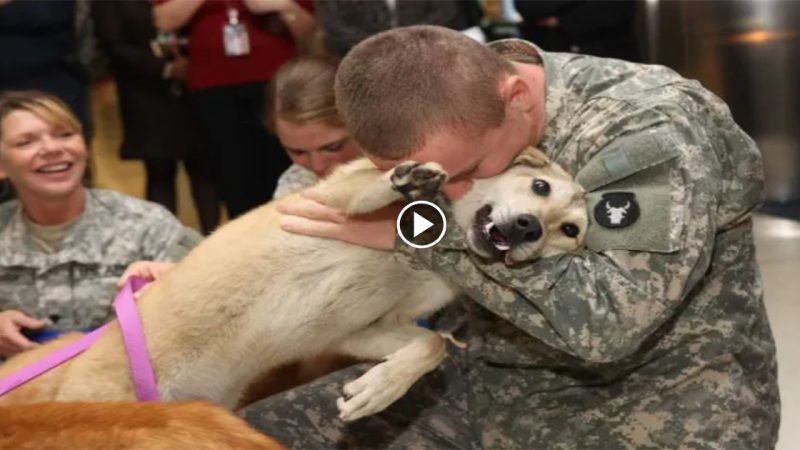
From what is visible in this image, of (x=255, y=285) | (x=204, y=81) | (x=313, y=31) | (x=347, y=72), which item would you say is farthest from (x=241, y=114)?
(x=347, y=72)

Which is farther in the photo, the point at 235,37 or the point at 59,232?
the point at 235,37

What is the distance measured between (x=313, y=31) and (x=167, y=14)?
1.75ft

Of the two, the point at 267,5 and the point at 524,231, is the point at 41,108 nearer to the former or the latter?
the point at 267,5

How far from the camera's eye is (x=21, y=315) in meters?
2.46

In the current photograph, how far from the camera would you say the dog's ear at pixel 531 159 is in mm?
1730

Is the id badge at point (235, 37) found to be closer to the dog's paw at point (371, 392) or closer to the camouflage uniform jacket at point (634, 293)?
the camouflage uniform jacket at point (634, 293)

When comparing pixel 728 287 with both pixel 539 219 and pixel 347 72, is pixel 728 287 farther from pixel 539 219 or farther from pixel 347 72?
pixel 347 72

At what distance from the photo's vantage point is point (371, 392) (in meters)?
1.79

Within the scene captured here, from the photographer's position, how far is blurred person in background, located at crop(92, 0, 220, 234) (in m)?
4.00

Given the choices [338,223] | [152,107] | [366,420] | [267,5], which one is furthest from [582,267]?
[152,107]

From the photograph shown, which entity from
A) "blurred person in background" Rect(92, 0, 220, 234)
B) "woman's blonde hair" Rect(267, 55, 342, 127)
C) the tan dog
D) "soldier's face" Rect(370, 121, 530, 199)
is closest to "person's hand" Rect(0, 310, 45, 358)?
the tan dog

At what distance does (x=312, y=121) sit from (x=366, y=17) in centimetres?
121

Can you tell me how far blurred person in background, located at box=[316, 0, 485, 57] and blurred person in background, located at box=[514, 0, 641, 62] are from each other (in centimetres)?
60

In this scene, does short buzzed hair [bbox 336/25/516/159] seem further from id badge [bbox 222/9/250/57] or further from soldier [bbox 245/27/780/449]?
id badge [bbox 222/9/250/57]
